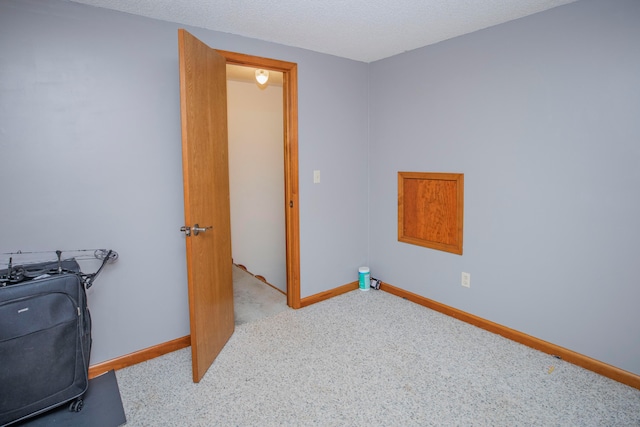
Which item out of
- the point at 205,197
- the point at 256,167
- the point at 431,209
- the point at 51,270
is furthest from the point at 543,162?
the point at 256,167

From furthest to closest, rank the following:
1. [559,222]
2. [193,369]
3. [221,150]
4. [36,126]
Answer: [221,150]
[559,222]
[193,369]
[36,126]

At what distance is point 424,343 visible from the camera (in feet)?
8.50

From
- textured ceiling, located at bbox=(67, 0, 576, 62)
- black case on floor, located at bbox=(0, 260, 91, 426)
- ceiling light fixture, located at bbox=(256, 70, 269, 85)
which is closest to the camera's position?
black case on floor, located at bbox=(0, 260, 91, 426)

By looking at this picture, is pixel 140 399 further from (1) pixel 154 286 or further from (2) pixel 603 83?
(2) pixel 603 83

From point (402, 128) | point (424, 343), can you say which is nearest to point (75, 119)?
point (402, 128)

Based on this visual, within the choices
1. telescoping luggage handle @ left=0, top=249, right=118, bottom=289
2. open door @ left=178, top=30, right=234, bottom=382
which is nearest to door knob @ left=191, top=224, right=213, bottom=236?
open door @ left=178, top=30, right=234, bottom=382

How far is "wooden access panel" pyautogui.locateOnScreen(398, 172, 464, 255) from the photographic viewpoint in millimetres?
2895

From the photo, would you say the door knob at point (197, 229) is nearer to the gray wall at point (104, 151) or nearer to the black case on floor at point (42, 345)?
the gray wall at point (104, 151)

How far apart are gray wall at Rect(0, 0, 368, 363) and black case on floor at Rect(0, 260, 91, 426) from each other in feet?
1.07

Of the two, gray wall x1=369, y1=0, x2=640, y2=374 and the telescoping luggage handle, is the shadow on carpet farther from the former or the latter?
gray wall x1=369, y1=0, x2=640, y2=374

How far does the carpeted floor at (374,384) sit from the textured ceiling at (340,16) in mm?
2186

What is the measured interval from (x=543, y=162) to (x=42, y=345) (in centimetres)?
301

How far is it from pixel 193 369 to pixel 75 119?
1606 millimetres

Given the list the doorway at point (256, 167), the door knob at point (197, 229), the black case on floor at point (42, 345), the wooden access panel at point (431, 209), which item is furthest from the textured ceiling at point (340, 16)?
the doorway at point (256, 167)
